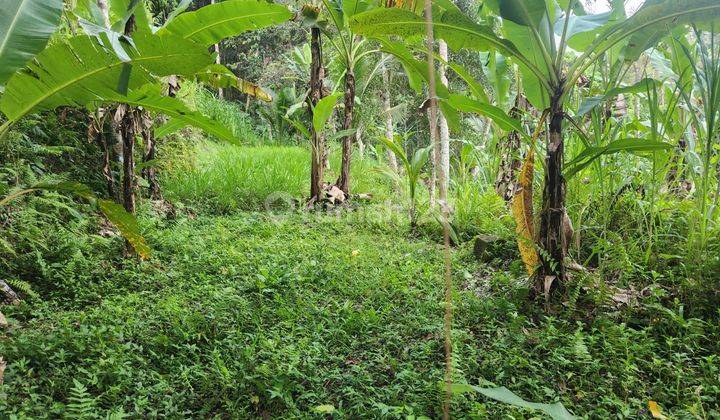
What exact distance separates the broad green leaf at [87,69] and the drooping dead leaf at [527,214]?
1649 millimetres

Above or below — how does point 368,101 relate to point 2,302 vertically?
above

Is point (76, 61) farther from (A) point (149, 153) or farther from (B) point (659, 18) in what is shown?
(B) point (659, 18)

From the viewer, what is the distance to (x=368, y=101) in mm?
9477

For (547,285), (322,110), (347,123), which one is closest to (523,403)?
(547,285)

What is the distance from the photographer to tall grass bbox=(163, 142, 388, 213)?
4.77 metres

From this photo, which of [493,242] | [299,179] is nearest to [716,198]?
[493,242]

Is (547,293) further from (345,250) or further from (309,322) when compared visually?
(345,250)

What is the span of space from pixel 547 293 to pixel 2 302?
9.12ft

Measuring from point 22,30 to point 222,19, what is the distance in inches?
52.4

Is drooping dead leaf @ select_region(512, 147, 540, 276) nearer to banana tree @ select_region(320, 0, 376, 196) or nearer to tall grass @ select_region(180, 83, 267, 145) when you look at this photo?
banana tree @ select_region(320, 0, 376, 196)

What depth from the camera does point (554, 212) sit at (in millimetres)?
2164

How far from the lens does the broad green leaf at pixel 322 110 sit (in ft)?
14.0

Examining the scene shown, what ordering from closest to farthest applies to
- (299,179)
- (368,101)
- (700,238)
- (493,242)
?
Result: (700,238)
(493,242)
(299,179)
(368,101)

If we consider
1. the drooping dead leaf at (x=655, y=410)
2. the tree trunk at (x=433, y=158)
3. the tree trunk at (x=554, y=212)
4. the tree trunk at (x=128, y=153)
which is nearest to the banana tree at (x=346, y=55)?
the tree trunk at (x=433, y=158)
